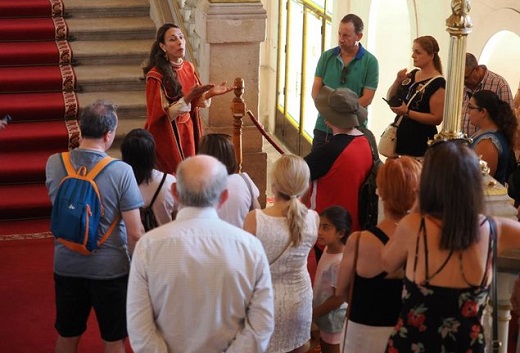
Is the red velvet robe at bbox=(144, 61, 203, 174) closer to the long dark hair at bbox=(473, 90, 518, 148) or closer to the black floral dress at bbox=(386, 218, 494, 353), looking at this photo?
the long dark hair at bbox=(473, 90, 518, 148)

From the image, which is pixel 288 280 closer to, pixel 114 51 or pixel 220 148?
pixel 220 148

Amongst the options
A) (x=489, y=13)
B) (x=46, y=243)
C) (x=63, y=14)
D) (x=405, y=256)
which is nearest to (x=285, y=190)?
(x=405, y=256)

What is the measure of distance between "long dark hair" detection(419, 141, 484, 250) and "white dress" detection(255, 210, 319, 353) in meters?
1.00

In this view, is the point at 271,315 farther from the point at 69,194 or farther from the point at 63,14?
the point at 63,14

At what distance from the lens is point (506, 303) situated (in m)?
4.60

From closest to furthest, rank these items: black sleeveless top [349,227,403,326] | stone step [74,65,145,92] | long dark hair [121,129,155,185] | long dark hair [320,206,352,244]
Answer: black sleeveless top [349,227,403,326]
long dark hair [320,206,352,244]
long dark hair [121,129,155,185]
stone step [74,65,145,92]

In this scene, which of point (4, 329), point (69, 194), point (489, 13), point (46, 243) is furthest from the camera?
point (489, 13)

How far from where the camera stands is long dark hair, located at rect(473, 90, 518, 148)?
6.49m

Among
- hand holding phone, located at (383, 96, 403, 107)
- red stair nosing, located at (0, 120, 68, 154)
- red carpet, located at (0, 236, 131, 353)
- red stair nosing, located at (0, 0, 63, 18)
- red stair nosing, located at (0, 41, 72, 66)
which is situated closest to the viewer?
red carpet, located at (0, 236, 131, 353)

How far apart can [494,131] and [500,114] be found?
0.12m

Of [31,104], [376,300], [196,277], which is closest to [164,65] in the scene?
[31,104]

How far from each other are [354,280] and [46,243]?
13.5 feet

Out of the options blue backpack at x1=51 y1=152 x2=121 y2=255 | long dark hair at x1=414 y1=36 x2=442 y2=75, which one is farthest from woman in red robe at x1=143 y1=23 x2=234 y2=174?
blue backpack at x1=51 y1=152 x2=121 y2=255

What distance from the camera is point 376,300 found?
169 inches
